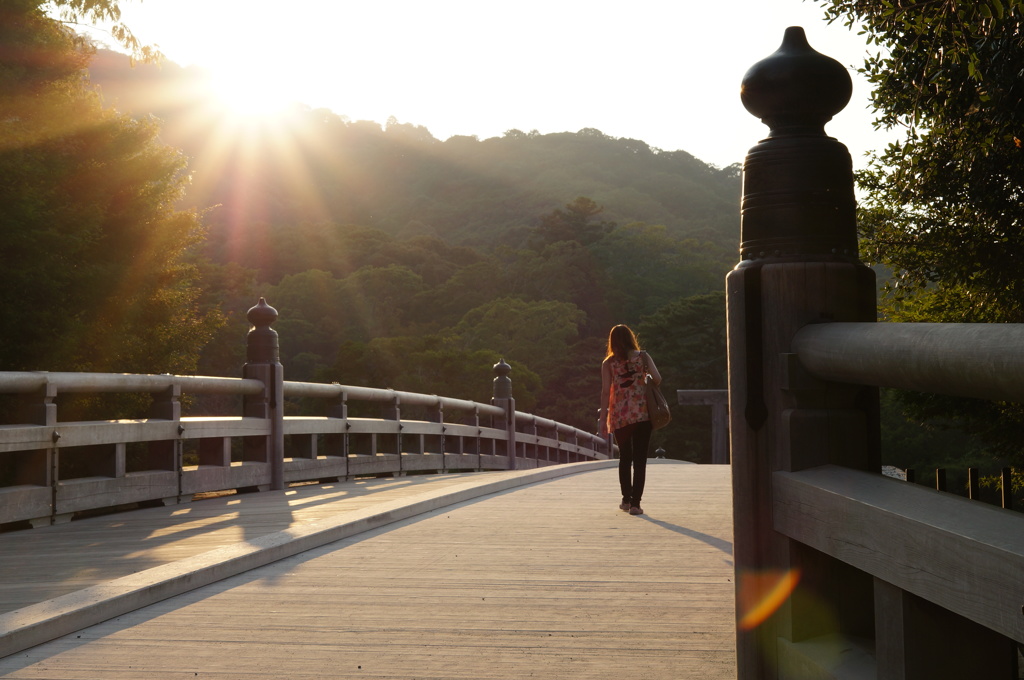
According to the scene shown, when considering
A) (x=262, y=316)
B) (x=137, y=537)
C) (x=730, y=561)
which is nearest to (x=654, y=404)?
(x=730, y=561)

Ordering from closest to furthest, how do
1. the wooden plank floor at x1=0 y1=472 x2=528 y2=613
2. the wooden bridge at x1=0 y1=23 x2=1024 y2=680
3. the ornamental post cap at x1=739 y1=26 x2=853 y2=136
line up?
the wooden bridge at x1=0 y1=23 x2=1024 y2=680 < the ornamental post cap at x1=739 y1=26 x2=853 y2=136 < the wooden plank floor at x1=0 y1=472 x2=528 y2=613

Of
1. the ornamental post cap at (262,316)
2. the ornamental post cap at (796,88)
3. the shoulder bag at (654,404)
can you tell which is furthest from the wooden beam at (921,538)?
the ornamental post cap at (262,316)

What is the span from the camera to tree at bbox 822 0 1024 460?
7.59 metres

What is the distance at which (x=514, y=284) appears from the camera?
186ft

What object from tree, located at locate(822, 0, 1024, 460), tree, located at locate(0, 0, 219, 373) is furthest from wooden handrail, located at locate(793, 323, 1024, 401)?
tree, located at locate(0, 0, 219, 373)

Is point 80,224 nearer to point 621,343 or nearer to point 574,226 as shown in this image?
point 621,343

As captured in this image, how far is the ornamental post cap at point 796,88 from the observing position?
6.53ft

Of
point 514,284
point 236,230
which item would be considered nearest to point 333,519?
point 514,284

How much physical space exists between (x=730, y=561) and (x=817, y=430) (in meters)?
2.35

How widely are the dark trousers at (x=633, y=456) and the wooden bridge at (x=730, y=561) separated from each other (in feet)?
1.73

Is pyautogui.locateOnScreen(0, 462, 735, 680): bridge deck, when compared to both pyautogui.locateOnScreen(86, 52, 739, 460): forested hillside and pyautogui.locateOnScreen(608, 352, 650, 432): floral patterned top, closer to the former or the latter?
pyautogui.locateOnScreen(608, 352, 650, 432): floral patterned top

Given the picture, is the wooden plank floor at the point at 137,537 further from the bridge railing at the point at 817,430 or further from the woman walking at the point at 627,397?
the bridge railing at the point at 817,430

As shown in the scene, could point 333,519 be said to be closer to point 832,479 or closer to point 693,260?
point 832,479

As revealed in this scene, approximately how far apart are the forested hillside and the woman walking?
1200cm
